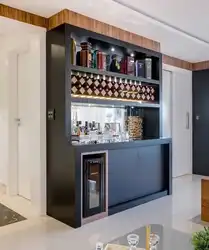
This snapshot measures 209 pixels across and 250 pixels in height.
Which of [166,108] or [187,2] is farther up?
[187,2]

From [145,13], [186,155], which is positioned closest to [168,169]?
[186,155]

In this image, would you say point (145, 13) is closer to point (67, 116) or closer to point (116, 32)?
point (116, 32)

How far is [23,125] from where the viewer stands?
424 centimetres

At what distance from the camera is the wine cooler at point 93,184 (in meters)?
3.21

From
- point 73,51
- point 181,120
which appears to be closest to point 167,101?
point 181,120

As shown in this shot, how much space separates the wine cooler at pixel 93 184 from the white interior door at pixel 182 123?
2857mm

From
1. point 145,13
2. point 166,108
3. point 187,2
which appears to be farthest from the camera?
point 166,108

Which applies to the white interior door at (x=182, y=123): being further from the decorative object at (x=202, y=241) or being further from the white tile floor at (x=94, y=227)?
the decorative object at (x=202, y=241)

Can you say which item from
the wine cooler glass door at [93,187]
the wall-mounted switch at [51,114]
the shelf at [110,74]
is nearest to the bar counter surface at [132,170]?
the wine cooler glass door at [93,187]

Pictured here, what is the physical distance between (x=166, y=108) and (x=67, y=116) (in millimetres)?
3079

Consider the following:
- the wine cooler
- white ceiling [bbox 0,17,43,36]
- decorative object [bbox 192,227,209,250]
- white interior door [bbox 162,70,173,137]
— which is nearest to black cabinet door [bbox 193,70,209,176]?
white interior door [bbox 162,70,173,137]

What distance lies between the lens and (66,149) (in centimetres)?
319

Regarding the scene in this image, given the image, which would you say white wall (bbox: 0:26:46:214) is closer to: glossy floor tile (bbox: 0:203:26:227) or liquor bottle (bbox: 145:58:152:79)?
glossy floor tile (bbox: 0:203:26:227)

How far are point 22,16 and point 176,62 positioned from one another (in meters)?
3.65
